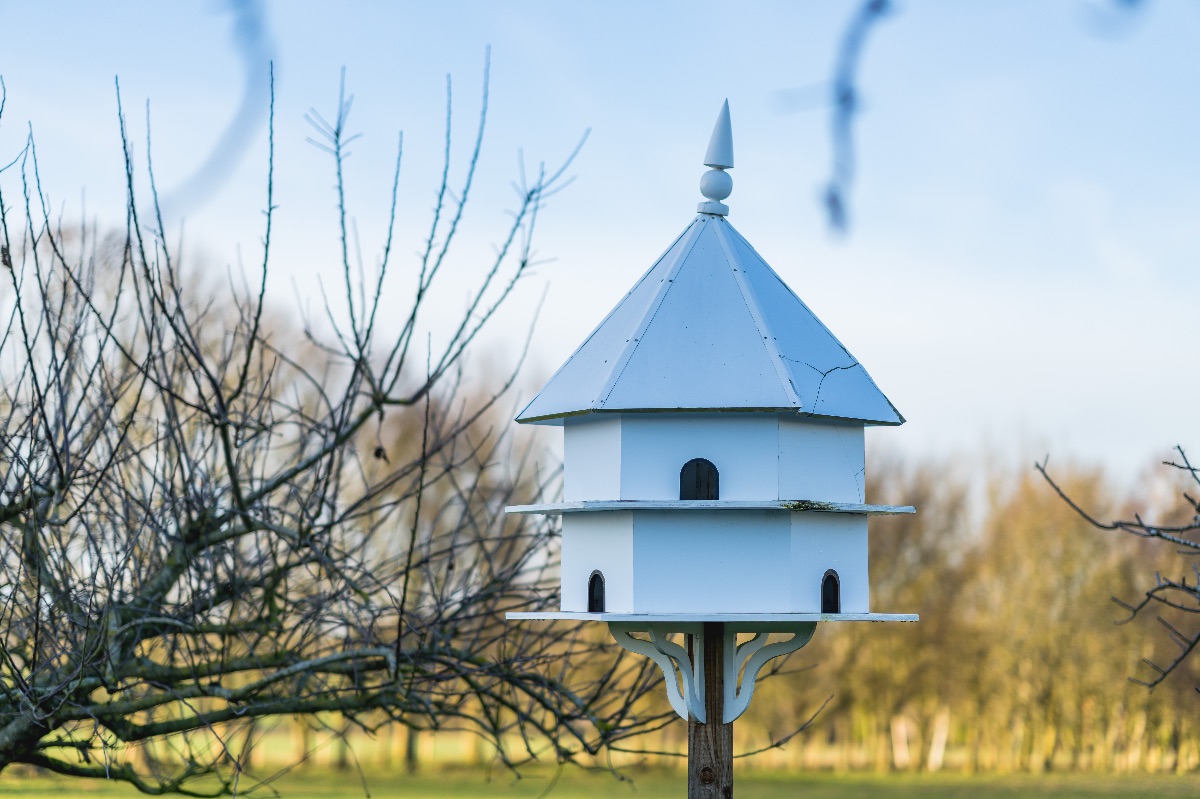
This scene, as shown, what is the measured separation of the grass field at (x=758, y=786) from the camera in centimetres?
2267

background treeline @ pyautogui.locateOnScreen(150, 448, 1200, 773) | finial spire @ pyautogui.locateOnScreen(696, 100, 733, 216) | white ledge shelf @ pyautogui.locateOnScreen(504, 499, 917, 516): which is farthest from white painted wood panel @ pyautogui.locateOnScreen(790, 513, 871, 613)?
background treeline @ pyautogui.locateOnScreen(150, 448, 1200, 773)

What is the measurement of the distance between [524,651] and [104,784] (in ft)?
61.9

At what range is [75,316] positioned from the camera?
6.14 m

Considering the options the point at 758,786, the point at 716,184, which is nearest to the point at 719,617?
the point at 716,184

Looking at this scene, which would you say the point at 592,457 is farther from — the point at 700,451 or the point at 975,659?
the point at 975,659

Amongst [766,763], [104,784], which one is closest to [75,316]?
[104,784]

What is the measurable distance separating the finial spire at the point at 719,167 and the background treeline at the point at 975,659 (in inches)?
789

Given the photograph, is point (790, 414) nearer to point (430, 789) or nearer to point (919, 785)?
point (430, 789)

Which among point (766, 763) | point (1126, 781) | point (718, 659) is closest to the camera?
point (718, 659)

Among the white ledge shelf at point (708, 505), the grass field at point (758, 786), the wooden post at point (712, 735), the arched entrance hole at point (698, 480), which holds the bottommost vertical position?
the grass field at point (758, 786)

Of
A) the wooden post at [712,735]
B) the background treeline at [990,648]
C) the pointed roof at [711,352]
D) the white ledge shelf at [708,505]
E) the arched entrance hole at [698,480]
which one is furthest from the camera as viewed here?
the background treeline at [990,648]

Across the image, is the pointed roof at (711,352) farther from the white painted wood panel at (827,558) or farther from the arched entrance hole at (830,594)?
the arched entrance hole at (830,594)

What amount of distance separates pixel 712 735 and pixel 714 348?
1.50 meters

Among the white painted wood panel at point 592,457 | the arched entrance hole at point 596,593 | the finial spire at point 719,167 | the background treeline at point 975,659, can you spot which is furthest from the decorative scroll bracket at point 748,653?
the background treeline at point 975,659
